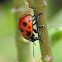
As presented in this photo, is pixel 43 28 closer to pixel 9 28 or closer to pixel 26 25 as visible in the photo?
pixel 26 25

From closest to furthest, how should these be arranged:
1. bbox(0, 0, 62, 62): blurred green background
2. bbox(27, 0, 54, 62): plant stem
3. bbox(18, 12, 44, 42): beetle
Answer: bbox(27, 0, 54, 62): plant stem < bbox(18, 12, 44, 42): beetle < bbox(0, 0, 62, 62): blurred green background

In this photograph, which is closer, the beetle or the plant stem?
the plant stem

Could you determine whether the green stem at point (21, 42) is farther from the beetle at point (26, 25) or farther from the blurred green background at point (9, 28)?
the blurred green background at point (9, 28)

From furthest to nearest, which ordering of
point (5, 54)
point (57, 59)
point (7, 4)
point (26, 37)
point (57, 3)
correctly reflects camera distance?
point (7, 4)
point (57, 3)
point (5, 54)
point (57, 59)
point (26, 37)

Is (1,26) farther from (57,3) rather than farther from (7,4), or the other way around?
(57,3)

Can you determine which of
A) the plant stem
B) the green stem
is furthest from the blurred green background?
the plant stem

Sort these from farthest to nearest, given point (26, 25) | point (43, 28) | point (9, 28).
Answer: point (9, 28), point (26, 25), point (43, 28)

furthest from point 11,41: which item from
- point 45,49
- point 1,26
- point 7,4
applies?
point 45,49

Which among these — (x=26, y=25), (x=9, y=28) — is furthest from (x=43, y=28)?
(x=9, y=28)

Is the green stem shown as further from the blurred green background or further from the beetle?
the blurred green background
